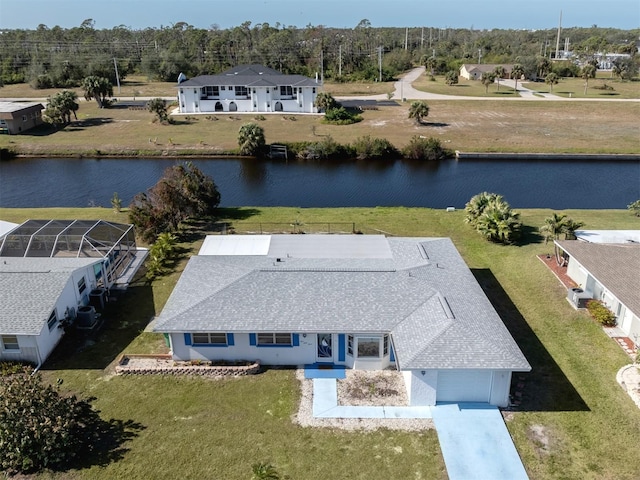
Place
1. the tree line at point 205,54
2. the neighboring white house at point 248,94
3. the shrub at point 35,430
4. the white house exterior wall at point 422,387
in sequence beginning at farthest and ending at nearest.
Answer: the tree line at point 205,54
the neighboring white house at point 248,94
the white house exterior wall at point 422,387
the shrub at point 35,430

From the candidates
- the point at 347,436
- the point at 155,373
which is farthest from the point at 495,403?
the point at 155,373

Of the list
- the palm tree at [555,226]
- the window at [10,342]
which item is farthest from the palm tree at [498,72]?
the window at [10,342]

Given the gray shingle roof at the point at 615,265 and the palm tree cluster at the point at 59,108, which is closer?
the gray shingle roof at the point at 615,265

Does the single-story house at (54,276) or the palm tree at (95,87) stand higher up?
the palm tree at (95,87)

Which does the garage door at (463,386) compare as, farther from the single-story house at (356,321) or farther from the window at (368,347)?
the window at (368,347)

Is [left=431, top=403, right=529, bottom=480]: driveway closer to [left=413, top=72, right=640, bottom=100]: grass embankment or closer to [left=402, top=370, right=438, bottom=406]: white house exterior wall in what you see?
[left=402, top=370, right=438, bottom=406]: white house exterior wall

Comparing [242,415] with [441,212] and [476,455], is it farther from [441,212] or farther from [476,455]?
[441,212]

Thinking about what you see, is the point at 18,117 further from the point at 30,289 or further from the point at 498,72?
the point at 498,72
